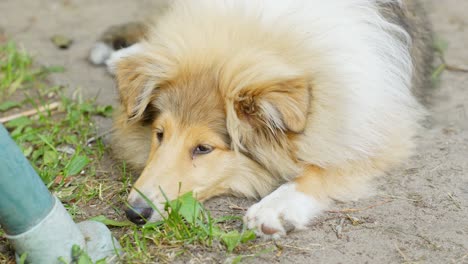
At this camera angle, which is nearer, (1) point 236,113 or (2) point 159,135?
(1) point 236,113

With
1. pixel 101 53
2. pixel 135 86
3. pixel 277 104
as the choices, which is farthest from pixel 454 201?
pixel 101 53

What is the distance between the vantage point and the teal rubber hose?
118 inches

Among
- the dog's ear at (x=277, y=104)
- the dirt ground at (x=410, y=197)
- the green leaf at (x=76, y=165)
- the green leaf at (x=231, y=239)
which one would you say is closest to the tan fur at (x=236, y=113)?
the dog's ear at (x=277, y=104)

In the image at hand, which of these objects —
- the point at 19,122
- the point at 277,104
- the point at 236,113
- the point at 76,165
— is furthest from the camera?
the point at 19,122

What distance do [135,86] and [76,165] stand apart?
2.85ft

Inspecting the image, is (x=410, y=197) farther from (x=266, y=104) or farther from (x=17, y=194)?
(x=17, y=194)

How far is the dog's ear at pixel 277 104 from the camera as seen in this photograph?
3.34m

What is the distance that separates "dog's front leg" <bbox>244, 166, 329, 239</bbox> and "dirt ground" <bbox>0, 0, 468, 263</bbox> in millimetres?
63

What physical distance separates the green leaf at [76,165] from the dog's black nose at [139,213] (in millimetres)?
926

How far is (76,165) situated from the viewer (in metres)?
4.31

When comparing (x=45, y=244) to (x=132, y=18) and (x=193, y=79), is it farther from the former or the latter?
(x=132, y=18)

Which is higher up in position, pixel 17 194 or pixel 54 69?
pixel 17 194

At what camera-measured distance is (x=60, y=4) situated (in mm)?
6988

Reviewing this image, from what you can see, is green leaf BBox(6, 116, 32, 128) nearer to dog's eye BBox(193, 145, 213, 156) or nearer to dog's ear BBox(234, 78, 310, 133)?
dog's eye BBox(193, 145, 213, 156)
